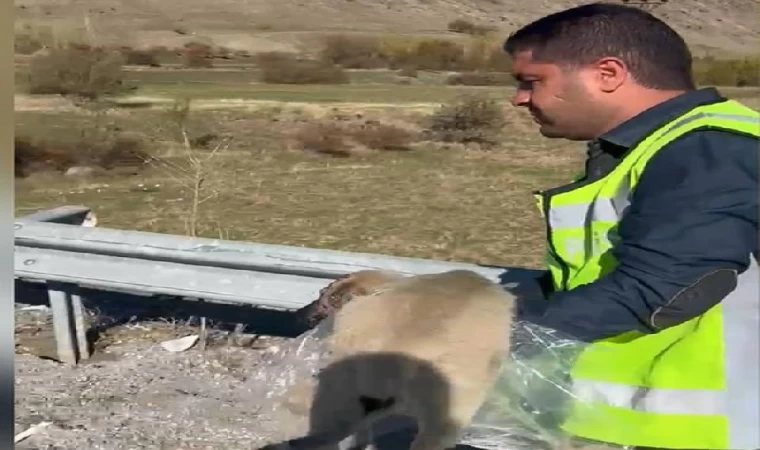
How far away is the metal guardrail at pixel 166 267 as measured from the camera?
3.70 metres

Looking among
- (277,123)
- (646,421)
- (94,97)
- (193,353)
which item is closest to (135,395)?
Result: (193,353)

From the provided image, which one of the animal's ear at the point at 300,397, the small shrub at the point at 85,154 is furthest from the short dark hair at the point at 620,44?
the small shrub at the point at 85,154

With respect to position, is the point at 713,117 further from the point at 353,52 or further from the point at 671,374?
the point at 353,52

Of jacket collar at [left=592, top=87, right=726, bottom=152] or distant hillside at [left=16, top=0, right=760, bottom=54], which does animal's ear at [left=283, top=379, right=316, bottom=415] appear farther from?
distant hillside at [left=16, top=0, right=760, bottom=54]

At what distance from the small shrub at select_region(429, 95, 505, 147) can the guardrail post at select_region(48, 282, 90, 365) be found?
30.9 ft

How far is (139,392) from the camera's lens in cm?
431

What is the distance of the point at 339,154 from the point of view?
1373cm

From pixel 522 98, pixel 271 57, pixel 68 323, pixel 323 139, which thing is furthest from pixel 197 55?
pixel 522 98

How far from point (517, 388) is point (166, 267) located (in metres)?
2.43

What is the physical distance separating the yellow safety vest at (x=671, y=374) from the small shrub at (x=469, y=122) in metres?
11.7

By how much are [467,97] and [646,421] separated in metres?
14.8

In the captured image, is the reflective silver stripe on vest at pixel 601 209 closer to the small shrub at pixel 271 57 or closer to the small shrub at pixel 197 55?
the small shrub at pixel 271 57

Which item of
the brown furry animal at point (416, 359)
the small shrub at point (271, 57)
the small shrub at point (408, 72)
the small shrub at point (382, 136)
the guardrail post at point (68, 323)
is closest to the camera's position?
the brown furry animal at point (416, 359)

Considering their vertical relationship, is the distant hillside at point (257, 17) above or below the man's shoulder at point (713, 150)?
below
